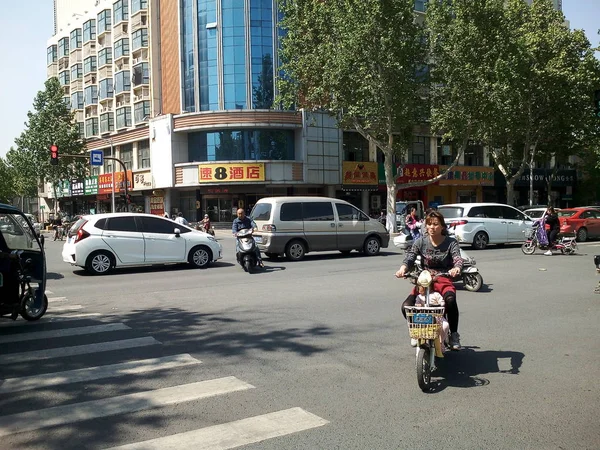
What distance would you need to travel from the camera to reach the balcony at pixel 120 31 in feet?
160

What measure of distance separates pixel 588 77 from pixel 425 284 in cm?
3477

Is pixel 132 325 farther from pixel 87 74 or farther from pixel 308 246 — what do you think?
pixel 87 74

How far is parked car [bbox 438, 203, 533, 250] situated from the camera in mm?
19953

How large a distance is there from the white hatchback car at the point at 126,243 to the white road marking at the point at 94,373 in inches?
344

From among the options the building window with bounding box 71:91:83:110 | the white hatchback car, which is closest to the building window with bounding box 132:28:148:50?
the building window with bounding box 71:91:83:110

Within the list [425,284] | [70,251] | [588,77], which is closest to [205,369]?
[425,284]

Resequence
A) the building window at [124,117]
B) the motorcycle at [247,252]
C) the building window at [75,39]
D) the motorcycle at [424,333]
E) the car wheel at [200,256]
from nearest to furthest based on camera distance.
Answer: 1. the motorcycle at [424,333]
2. the motorcycle at [247,252]
3. the car wheel at [200,256]
4. the building window at [124,117]
5. the building window at [75,39]

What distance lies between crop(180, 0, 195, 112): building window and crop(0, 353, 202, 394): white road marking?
35983 mm

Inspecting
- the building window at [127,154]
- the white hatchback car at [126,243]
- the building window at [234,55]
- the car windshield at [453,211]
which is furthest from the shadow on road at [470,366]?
the building window at [127,154]

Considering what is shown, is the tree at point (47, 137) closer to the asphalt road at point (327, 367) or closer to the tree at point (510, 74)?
the tree at point (510, 74)

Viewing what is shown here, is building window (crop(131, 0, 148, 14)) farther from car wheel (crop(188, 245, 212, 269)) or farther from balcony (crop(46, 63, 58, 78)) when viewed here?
car wheel (crop(188, 245, 212, 269))

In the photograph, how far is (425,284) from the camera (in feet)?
17.0

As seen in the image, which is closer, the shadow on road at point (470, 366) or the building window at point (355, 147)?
the shadow on road at point (470, 366)

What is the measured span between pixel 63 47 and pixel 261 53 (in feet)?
108
